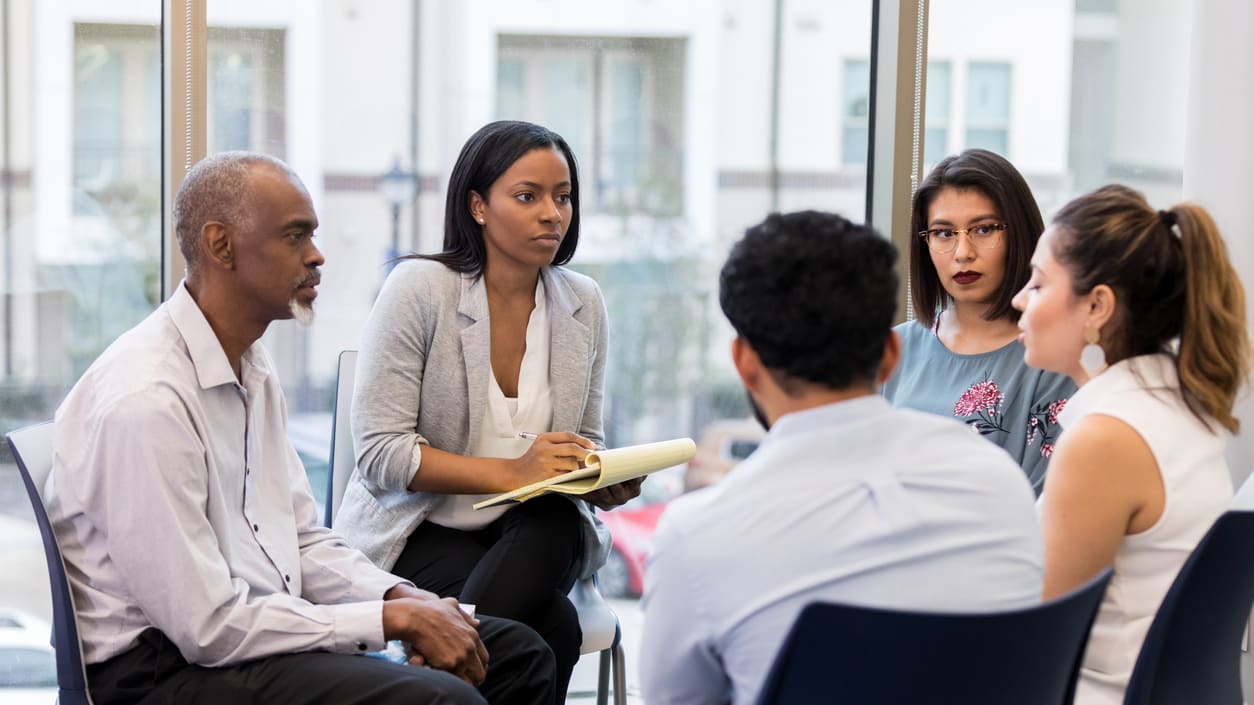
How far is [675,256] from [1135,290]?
216 cm

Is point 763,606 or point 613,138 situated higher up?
point 613,138

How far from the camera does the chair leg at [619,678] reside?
7.84ft

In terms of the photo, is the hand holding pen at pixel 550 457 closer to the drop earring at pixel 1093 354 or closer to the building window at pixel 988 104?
the drop earring at pixel 1093 354

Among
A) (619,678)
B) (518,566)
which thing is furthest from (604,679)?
(518,566)

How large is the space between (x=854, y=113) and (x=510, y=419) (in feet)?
5.37

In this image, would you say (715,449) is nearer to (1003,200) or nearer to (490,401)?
(490,401)

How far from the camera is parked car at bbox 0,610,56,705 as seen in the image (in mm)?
2867

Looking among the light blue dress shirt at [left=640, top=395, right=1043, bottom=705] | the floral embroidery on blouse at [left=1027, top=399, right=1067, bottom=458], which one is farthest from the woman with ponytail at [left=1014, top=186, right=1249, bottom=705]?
the floral embroidery on blouse at [left=1027, top=399, right=1067, bottom=458]

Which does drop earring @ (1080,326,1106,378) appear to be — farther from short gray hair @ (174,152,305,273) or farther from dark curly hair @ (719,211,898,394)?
short gray hair @ (174,152,305,273)

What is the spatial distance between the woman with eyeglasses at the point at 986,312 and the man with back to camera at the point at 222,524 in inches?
40.2

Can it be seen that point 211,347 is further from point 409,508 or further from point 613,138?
point 613,138

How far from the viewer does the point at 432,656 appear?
1807 millimetres

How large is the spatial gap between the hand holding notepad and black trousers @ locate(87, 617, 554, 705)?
466 millimetres

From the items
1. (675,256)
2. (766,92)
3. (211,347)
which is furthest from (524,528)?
(766,92)
